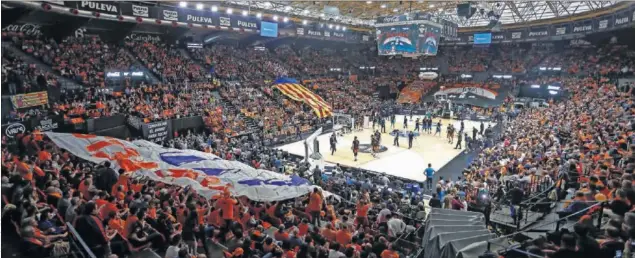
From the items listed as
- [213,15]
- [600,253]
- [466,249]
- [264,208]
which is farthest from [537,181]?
[213,15]

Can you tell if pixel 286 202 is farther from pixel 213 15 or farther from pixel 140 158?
pixel 213 15

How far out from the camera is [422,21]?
21.6 m

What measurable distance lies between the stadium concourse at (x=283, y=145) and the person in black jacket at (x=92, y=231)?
0.07 feet

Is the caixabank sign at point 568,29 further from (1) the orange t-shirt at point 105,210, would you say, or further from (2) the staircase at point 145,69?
(1) the orange t-shirt at point 105,210

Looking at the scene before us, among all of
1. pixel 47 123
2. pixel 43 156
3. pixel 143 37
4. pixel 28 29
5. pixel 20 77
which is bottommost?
pixel 43 156

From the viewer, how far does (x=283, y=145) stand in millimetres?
25891

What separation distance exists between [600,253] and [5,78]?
2223 cm

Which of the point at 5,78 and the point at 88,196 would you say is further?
the point at 5,78

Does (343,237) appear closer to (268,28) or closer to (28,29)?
(28,29)

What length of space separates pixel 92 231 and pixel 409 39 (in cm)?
1964

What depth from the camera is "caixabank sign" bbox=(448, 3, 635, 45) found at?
28056 millimetres

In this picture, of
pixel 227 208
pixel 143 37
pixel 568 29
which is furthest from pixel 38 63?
pixel 568 29

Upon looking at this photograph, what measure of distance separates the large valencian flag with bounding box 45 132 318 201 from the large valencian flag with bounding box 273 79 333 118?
64.7 ft

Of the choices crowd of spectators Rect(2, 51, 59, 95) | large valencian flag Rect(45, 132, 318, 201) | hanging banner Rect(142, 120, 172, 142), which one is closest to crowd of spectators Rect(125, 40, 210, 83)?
hanging banner Rect(142, 120, 172, 142)
